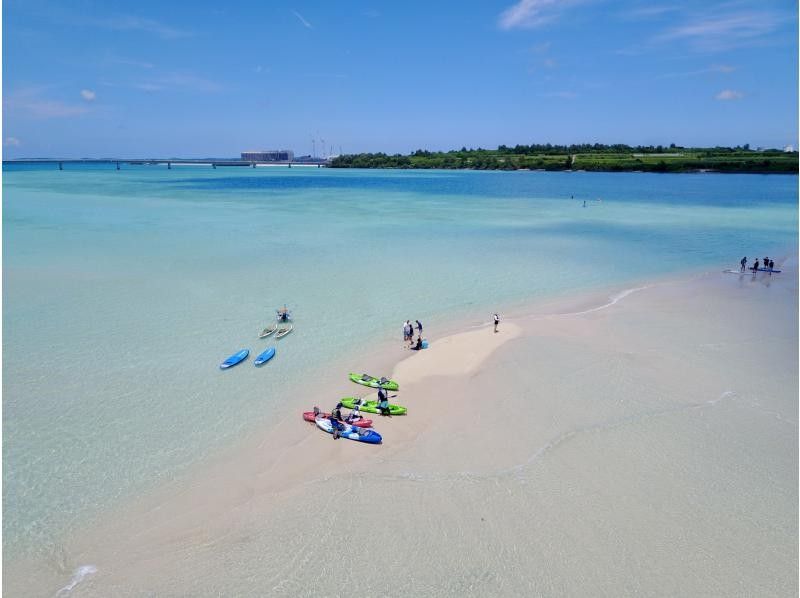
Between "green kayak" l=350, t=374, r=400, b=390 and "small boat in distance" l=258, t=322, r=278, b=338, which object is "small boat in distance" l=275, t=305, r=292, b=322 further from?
"green kayak" l=350, t=374, r=400, b=390

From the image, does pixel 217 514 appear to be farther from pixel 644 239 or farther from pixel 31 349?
pixel 644 239

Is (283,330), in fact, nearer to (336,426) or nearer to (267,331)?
(267,331)

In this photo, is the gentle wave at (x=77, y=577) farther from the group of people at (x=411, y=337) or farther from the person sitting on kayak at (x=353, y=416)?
the group of people at (x=411, y=337)

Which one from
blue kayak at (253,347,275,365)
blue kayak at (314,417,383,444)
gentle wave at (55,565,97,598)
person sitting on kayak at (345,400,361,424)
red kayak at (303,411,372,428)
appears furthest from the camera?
blue kayak at (253,347,275,365)

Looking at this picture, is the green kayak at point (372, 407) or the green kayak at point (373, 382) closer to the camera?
the green kayak at point (372, 407)

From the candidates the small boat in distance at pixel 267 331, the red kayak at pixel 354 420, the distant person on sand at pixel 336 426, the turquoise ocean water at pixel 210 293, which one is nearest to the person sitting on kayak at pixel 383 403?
the red kayak at pixel 354 420

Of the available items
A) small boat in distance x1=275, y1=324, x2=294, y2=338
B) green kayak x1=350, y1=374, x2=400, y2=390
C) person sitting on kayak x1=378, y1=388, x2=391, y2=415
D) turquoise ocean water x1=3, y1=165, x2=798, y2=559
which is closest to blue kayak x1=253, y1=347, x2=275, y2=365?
turquoise ocean water x1=3, y1=165, x2=798, y2=559
